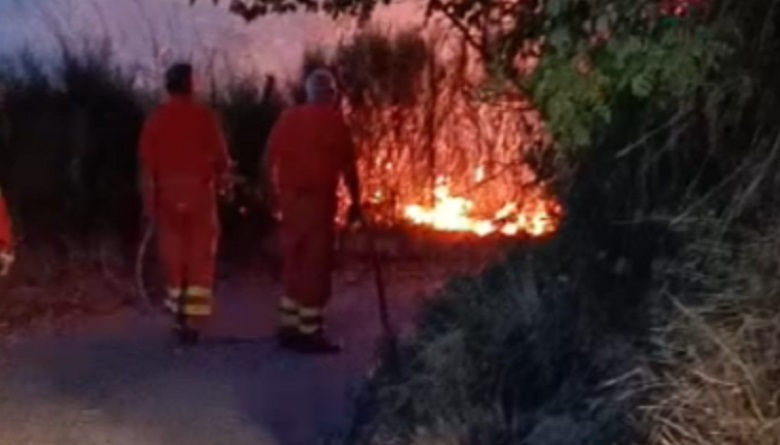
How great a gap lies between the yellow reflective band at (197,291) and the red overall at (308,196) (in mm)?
502

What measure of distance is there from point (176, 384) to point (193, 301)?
1808mm

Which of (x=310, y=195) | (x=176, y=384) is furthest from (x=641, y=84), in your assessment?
(x=310, y=195)

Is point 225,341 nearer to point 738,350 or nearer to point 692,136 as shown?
point 692,136

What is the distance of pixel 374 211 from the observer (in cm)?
2094

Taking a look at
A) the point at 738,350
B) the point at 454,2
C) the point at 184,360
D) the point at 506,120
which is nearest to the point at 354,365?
the point at 184,360

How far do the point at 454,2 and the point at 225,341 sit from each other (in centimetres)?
510

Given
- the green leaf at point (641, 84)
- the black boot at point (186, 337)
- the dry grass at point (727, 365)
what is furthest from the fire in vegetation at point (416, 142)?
the dry grass at point (727, 365)

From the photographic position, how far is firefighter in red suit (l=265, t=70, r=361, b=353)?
14766 mm

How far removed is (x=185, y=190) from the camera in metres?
15.4

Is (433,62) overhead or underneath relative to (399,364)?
overhead

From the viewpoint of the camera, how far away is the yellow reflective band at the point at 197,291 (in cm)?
1559

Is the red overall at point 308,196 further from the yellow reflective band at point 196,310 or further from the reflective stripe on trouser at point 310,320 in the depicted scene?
the yellow reflective band at point 196,310

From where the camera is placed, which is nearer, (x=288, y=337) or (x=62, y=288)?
(x=288, y=337)

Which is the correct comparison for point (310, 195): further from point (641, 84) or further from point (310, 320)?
point (641, 84)
